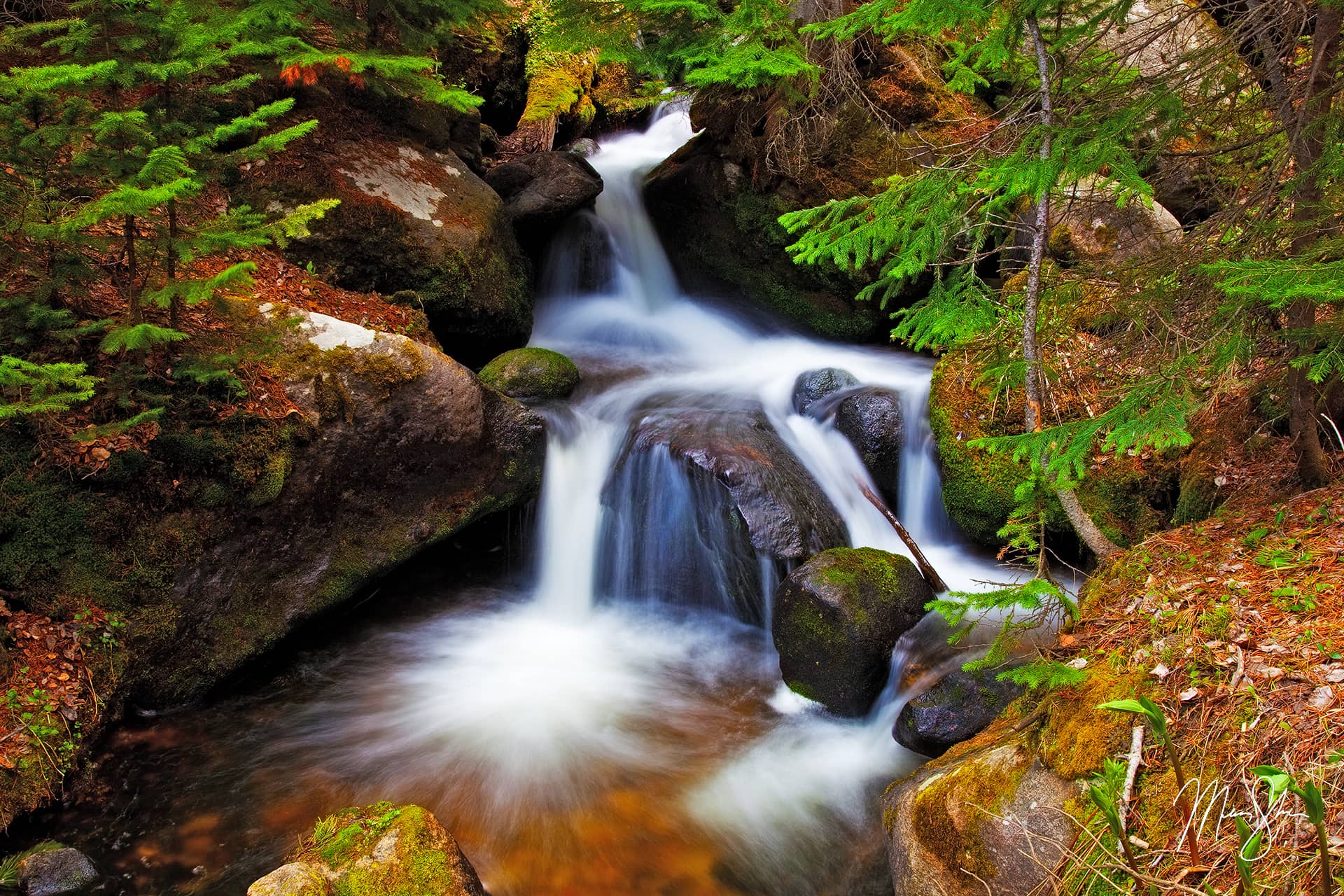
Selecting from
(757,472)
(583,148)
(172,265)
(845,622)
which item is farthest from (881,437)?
(583,148)

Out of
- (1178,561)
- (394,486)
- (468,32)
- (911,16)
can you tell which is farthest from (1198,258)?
(468,32)

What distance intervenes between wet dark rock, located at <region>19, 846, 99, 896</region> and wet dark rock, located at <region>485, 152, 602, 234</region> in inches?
309

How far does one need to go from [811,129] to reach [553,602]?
6.61 meters

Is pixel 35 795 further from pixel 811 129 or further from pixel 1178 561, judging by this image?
pixel 811 129

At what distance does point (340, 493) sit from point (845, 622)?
3833mm

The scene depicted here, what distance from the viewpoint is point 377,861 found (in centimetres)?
327

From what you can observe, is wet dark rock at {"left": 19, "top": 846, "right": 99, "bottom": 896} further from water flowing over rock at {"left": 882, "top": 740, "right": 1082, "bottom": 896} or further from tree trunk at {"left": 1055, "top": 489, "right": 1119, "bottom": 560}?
tree trunk at {"left": 1055, "top": 489, "right": 1119, "bottom": 560}

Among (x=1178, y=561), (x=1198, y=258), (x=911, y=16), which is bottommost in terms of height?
(x=1178, y=561)

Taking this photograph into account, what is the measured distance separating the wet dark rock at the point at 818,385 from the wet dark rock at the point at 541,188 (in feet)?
13.5

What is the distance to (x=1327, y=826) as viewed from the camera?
2.10m

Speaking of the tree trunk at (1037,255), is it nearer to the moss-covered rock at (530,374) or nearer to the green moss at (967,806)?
the green moss at (967,806)

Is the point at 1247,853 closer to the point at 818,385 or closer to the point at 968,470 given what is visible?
the point at 968,470

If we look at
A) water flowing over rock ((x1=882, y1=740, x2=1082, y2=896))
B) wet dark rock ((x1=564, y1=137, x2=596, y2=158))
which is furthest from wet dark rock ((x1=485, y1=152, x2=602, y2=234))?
water flowing over rock ((x1=882, y1=740, x2=1082, y2=896))

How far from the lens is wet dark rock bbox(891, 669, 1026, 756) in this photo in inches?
178
